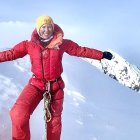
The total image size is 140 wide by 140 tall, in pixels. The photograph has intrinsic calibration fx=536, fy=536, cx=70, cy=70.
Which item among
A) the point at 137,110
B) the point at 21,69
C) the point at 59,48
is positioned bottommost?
the point at 137,110

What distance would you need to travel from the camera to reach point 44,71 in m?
8.68

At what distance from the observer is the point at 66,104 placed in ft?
46.8

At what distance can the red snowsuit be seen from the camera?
27.5 ft

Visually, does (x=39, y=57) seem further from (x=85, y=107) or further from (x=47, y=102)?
(x=85, y=107)

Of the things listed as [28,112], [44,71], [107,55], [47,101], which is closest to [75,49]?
Answer: [107,55]

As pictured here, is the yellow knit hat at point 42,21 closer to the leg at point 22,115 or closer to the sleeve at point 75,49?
the sleeve at point 75,49

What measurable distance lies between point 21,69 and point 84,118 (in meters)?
3.56

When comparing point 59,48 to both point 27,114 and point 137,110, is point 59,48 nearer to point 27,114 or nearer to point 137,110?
point 27,114

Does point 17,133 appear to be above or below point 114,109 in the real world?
above

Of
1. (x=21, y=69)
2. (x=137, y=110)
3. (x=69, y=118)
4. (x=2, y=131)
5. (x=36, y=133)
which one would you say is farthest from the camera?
(x=137, y=110)

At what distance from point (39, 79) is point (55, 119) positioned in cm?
72

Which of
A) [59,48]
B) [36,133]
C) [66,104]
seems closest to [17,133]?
[59,48]

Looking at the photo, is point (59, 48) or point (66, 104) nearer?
point (59, 48)

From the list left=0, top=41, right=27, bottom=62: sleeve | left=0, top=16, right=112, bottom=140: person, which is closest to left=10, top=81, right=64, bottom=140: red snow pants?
left=0, top=16, right=112, bottom=140: person
